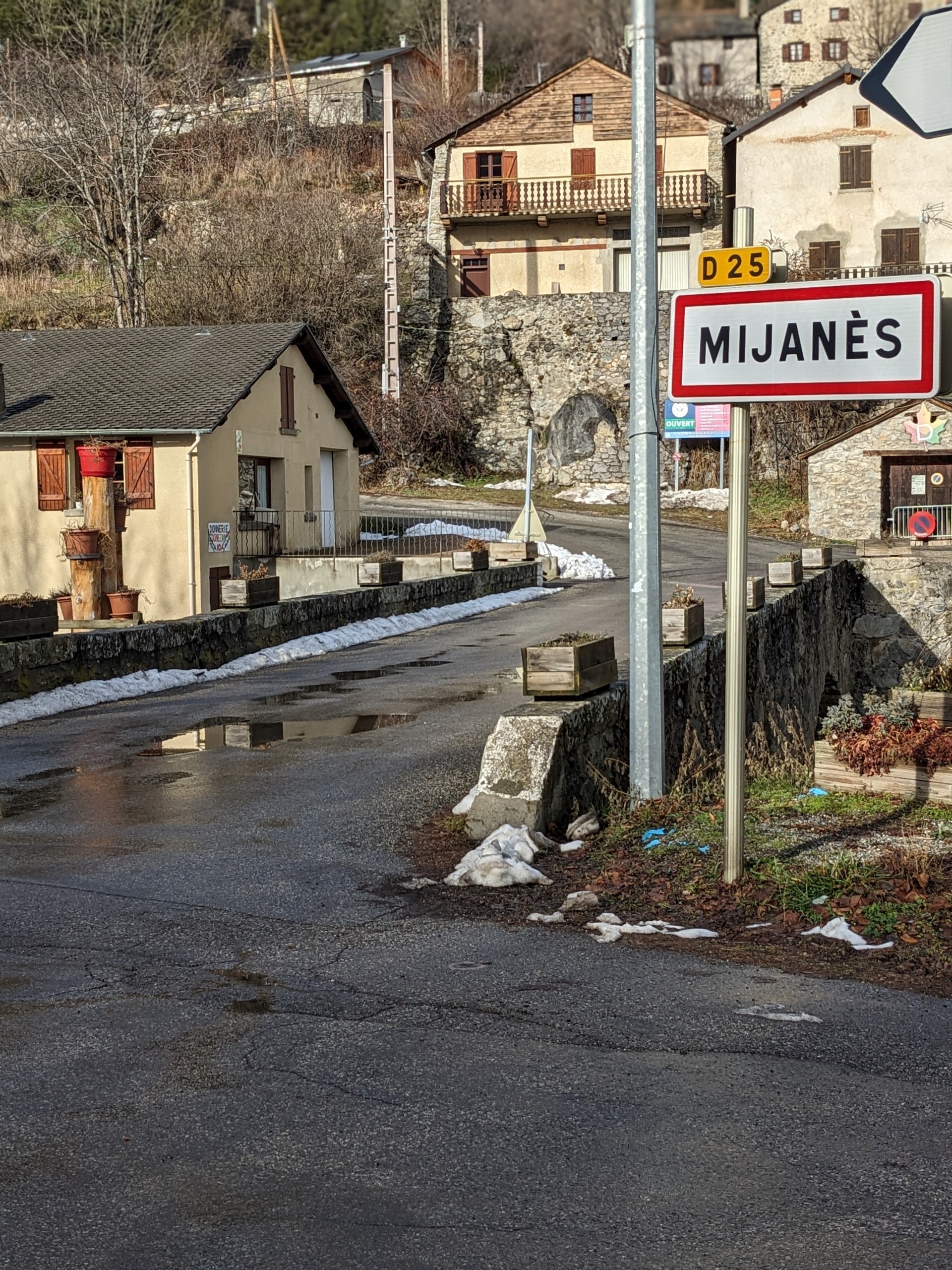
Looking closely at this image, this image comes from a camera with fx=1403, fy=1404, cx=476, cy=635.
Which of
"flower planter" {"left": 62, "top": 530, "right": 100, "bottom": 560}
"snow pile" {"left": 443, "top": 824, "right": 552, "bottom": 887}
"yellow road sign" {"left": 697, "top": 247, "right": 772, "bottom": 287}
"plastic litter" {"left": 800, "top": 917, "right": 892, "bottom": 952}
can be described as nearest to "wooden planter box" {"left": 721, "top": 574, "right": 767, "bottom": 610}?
"flower planter" {"left": 62, "top": 530, "right": 100, "bottom": 560}

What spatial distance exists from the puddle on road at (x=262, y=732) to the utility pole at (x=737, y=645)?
16.1 feet

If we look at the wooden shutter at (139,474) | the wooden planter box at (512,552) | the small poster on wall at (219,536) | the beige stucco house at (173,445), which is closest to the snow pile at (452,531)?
the beige stucco house at (173,445)

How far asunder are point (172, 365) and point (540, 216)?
27584mm

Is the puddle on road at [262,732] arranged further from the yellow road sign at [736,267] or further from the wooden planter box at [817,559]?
the wooden planter box at [817,559]

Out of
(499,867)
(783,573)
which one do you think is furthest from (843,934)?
(783,573)

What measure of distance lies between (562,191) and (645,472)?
51.8m

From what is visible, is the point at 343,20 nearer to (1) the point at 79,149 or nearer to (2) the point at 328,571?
(1) the point at 79,149

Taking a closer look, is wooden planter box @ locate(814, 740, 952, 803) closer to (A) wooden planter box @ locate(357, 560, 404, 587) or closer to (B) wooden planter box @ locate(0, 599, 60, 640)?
(B) wooden planter box @ locate(0, 599, 60, 640)

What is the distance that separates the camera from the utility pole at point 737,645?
6.30 m

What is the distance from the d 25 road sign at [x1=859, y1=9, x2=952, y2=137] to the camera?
10.7 ft

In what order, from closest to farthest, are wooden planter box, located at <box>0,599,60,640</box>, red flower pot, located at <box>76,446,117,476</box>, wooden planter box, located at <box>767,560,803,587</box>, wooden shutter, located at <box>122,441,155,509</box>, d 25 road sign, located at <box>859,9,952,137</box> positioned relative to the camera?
d 25 road sign, located at <box>859,9,952,137</box> < wooden planter box, located at <box>0,599,60,640</box> < wooden planter box, located at <box>767,560,803,587</box> < red flower pot, located at <box>76,446,117,476</box> < wooden shutter, located at <box>122,441,155,509</box>

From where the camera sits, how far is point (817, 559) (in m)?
28.1

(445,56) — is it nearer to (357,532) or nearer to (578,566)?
(357,532)

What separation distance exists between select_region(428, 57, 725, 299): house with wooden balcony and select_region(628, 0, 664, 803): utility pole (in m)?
50.1
